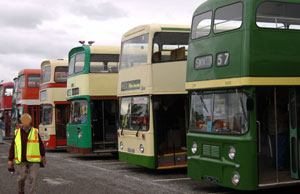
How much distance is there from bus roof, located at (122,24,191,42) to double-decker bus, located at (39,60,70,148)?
8.72 meters

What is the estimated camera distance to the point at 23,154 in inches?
369

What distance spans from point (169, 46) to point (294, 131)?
17.5 feet

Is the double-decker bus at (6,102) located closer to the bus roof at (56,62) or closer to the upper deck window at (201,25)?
the bus roof at (56,62)

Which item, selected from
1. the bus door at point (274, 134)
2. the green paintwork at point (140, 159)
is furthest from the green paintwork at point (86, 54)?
the bus door at point (274, 134)

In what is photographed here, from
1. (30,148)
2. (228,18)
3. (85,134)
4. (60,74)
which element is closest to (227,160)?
(228,18)

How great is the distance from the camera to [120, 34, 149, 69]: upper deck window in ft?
46.7

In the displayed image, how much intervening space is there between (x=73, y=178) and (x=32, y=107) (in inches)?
585

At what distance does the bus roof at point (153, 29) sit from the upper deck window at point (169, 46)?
12cm

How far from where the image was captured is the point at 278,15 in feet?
32.8

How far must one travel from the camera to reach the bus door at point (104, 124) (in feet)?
63.3

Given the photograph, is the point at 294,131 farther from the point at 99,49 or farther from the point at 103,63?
the point at 99,49

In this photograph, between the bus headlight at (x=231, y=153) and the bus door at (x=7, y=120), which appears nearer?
the bus headlight at (x=231, y=153)

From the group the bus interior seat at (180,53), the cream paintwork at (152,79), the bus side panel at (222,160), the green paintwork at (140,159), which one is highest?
the bus interior seat at (180,53)

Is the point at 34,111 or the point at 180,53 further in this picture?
the point at 34,111
